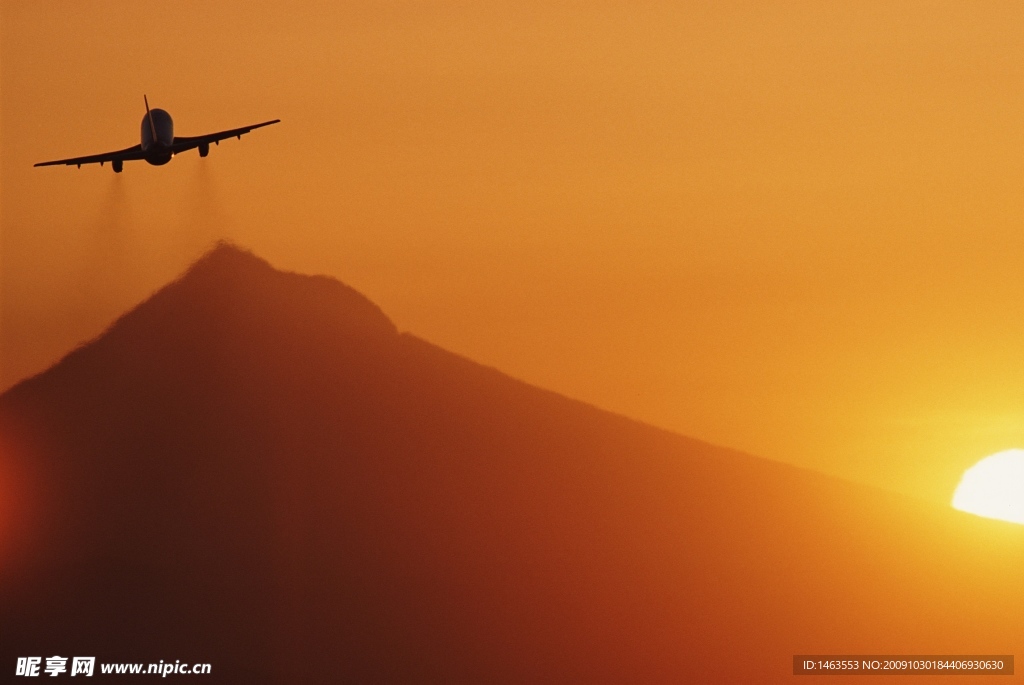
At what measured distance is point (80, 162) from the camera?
114 metres

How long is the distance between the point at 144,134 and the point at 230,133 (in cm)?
687

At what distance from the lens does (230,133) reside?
4225 inches

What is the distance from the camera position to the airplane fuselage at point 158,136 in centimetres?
10344

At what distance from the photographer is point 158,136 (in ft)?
339

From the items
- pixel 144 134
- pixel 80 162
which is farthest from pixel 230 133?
pixel 80 162

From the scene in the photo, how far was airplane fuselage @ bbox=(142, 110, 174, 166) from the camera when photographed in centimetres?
10344

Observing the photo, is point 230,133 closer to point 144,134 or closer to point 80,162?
point 144,134

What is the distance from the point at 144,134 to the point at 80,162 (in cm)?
1250

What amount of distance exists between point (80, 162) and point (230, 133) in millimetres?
16054

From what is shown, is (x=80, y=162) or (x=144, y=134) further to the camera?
(x=80, y=162)
